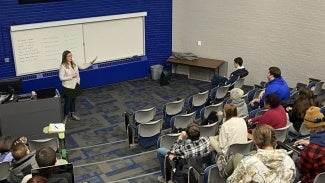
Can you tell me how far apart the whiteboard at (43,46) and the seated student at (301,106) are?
604cm

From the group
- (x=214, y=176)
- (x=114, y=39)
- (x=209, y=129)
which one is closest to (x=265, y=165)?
(x=214, y=176)

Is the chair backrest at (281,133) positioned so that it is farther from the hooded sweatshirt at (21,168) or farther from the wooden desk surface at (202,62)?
the wooden desk surface at (202,62)

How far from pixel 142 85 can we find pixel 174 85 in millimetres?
915

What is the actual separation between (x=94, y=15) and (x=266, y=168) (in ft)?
25.8

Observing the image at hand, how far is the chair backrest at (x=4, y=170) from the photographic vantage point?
502 cm

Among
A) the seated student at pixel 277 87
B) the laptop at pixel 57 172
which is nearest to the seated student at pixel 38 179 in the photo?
the laptop at pixel 57 172

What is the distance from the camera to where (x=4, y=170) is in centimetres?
506

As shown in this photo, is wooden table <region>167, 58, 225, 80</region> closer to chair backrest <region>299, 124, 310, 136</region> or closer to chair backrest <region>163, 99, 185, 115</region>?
chair backrest <region>163, 99, 185, 115</region>

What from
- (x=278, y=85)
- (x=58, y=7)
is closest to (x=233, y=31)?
(x=278, y=85)

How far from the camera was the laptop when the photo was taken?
13.7ft

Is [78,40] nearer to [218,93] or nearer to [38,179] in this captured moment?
[218,93]

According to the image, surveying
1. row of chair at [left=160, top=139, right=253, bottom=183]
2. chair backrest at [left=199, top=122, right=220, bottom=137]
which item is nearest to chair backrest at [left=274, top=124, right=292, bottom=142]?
row of chair at [left=160, top=139, right=253, bottom=183]

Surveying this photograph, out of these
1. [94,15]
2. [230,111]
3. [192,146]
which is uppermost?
[94,15]

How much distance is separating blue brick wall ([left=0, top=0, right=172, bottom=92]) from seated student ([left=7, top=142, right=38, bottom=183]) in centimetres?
520
